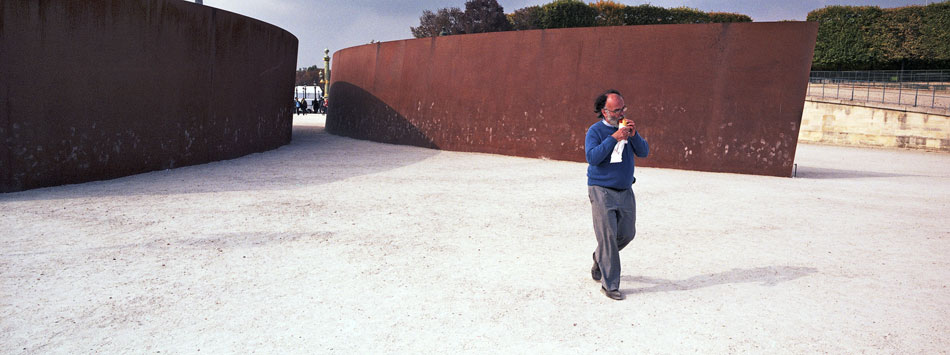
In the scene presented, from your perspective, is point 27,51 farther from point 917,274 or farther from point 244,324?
point 917,274

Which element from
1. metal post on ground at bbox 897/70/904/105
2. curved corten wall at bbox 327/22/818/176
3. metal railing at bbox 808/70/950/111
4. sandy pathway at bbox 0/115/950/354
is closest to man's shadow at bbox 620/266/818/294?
sandy pathway at bbox 0/115/950/354

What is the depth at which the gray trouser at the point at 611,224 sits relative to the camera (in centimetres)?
389

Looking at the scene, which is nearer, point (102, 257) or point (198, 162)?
point (102, 257)

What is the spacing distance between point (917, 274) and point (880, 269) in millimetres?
243

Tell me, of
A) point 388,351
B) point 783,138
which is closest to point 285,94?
point 783,138

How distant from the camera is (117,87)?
26.6 ft

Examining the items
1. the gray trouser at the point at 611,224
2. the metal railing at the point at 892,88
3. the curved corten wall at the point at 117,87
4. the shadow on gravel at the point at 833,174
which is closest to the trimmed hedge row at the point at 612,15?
the metal railing at the point at 892,88

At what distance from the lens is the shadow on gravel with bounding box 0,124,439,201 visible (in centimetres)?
741

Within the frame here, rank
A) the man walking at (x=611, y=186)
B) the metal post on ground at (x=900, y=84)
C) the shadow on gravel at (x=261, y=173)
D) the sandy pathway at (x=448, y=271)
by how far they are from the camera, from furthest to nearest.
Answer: the metal post on ground at (x=900, y=84) < the shadow on gravel at (x=261, y=173) < the man walking at (x=611, y=186) < the sandy pathway at (x=448, y=271)

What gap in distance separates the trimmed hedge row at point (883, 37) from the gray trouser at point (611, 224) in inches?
1197

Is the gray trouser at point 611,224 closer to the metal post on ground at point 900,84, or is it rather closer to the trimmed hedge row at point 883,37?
the metal post on ground at point 900,84

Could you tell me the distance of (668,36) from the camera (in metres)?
11.3

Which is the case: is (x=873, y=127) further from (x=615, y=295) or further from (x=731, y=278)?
(x=615, y=295)

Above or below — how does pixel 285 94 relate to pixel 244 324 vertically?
above
